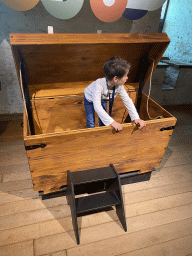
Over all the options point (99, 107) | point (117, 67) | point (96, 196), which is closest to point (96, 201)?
point (96, 196)

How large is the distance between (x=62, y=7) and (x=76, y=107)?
888 millimetres

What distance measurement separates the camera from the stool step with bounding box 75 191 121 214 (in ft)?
3.60

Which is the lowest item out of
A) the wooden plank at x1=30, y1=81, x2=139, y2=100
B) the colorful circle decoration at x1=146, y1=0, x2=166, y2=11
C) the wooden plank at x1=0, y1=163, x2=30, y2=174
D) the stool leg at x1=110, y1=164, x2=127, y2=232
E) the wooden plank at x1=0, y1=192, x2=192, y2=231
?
the wooden plank at x1=0, y1=163, x2=30, y2=174

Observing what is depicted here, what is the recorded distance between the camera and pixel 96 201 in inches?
44.9

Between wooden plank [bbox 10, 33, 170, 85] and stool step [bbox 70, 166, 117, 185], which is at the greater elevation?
wooden plank [bbox 10, 33, 170, 85]

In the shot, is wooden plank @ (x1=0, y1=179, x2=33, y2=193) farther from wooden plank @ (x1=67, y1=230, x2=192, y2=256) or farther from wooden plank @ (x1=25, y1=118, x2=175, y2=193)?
wooden plank @ (x1=67, y1=230, x2=192, y2=256)

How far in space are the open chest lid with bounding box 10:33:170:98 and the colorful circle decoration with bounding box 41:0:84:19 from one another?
0.52 metres

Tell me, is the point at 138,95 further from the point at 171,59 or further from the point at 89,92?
the point at 171,59

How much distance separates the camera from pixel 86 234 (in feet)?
3.63

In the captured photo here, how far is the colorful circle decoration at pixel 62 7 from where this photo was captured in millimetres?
1431

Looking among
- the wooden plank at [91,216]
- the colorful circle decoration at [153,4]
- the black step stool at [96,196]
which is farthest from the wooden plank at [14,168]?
the colorful circle decoration at [153,4]

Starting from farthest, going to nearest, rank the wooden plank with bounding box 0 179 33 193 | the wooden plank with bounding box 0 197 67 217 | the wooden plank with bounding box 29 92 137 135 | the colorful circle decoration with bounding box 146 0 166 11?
the colorful circle decoration with bounding box 146 0 166 11, the wooden plank with bounding box 29 92 137 135, the wooden plank with bounding box 0 179 33 193, the wooden plank with bounding box 0 197 67 217

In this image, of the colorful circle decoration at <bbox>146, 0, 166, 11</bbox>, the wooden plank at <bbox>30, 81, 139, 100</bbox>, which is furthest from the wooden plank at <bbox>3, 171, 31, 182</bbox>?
the colorful circle decoration at <bbox>146, 0, 166, 11</bbox>

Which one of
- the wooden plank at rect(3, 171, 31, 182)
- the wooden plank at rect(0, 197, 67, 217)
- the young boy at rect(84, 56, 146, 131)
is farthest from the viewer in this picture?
the wooden plank at rect(3, 171, 31, 182)
